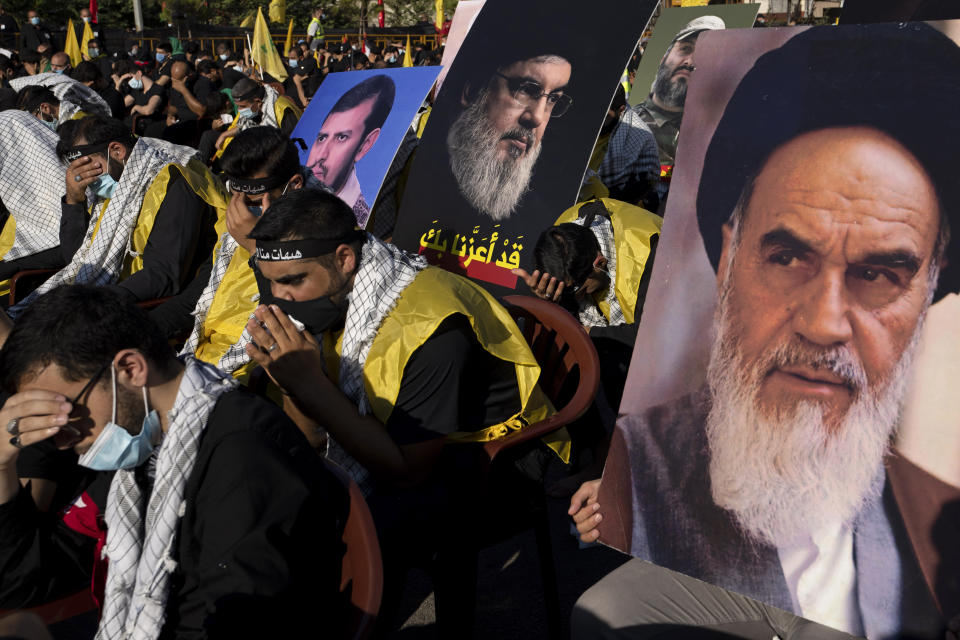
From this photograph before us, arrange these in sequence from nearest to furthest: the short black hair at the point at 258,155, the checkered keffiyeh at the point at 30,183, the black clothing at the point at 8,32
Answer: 1. the short black hair at the point at 258,155
2. the checkered keffiyeh at the point at 30,183
3. the black clothing at the point at 8,32

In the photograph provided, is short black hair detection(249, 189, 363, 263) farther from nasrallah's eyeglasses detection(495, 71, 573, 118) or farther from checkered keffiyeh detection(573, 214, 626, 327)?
nasrallah's eyeglasses detection(495, 71, 573, 118)

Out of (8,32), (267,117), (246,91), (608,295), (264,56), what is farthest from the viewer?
(8,32)

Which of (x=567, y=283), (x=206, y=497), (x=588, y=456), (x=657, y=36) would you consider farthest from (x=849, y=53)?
(x=657, y=36)

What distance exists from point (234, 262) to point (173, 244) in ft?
1.81

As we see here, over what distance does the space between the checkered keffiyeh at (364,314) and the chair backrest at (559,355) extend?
1.44 ft

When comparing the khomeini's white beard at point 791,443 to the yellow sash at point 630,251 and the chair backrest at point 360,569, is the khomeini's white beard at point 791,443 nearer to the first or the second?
the chair backrest at point 360,569

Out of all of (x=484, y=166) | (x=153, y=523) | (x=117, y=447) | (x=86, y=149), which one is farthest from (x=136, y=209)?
A: (x=153, y=523)

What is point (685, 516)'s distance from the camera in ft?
5.35

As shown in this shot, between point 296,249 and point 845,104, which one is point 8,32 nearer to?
point 296,249

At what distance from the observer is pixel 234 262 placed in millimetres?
3547

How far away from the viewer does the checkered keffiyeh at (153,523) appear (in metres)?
1.59

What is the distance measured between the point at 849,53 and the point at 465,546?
1.46 metres

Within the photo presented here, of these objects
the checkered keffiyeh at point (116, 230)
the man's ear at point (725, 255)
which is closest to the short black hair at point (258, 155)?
the checkered keffiyeh at point (116, 230)

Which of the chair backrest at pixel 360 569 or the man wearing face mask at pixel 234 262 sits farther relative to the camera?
the man wearing face mask at pixel 234 262
